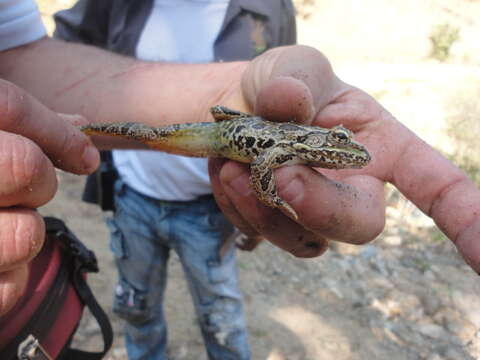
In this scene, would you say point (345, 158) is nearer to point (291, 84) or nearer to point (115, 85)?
point (291, 84)

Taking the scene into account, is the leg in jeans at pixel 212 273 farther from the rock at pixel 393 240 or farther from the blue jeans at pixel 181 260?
the rock at pixel 393 240

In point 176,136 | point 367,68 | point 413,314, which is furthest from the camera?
point 367,68

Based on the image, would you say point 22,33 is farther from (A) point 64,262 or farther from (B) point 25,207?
(B) point 25,207

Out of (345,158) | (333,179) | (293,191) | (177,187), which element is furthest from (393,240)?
(293,191)

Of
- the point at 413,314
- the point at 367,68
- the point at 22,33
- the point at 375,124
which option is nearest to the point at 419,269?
the point at 413,314

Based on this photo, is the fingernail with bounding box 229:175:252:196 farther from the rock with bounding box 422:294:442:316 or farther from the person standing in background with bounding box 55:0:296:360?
the rock with bounding box 422:294:442:316

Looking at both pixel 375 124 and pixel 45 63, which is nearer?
pixel 375 124

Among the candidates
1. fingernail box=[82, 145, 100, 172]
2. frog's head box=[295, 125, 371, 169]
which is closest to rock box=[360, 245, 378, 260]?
frog's head box=[295, 125, 371, 169]
